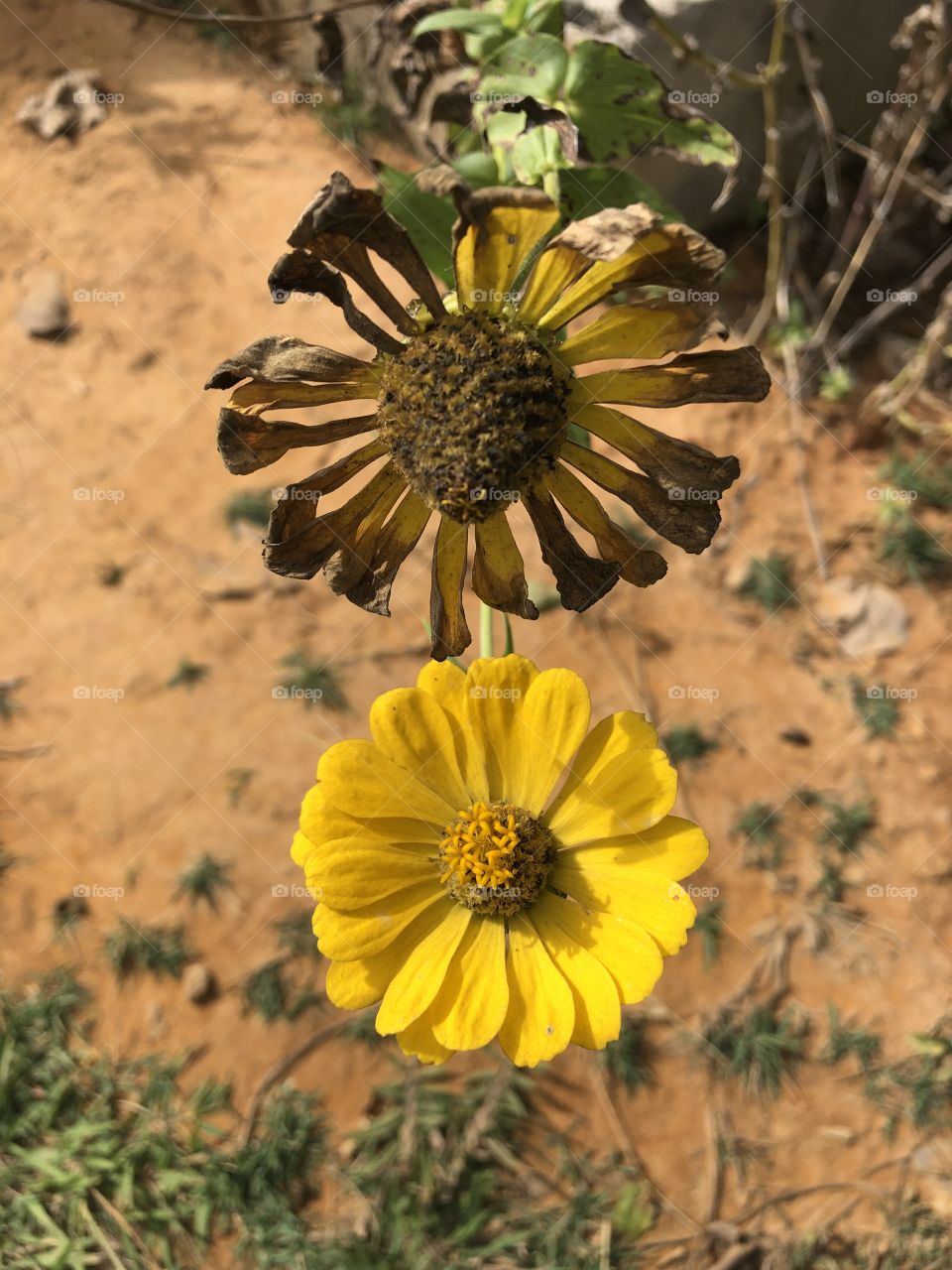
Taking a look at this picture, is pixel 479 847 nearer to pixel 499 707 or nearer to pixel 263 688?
pixel 499 707

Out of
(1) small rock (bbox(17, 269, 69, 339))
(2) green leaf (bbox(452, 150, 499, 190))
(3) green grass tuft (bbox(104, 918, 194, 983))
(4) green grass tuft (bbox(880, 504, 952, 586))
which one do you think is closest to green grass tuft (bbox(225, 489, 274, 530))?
(1) small rock (bbox(17, 269, 69, 339))

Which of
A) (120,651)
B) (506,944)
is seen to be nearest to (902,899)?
(506,944)

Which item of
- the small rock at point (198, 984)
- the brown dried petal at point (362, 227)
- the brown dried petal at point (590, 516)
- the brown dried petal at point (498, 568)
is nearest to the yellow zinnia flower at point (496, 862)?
the brown dried petal at point (498, 568)

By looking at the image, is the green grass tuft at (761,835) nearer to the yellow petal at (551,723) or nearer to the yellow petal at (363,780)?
the yellow petal at (551,723)

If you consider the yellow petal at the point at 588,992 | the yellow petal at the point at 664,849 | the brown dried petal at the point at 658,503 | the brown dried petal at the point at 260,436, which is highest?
the brown dried petal at the point at 260,436

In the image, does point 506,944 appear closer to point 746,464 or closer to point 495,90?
point 495,90

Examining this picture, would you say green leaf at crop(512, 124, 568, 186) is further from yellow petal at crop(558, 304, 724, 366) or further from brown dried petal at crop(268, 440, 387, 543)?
brown dried petal at crop(268, 440, 387, 543)

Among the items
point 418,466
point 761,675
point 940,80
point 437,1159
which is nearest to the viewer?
point 418,466
